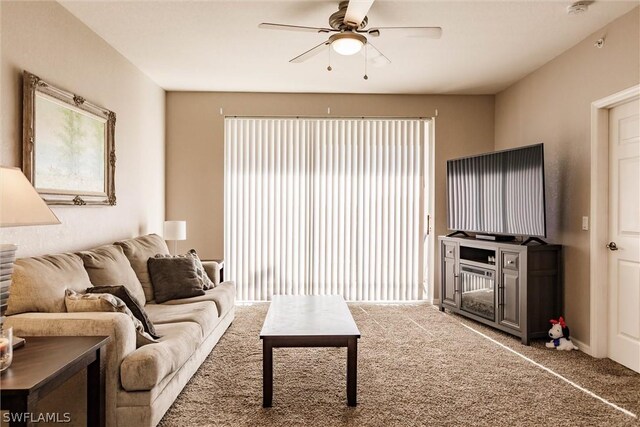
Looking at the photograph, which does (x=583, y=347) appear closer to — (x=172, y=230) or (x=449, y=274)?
(x=449, y=274)

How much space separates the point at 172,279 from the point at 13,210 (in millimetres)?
2091

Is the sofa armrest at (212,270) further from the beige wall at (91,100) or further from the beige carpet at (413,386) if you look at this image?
the beige wall at (91,100)

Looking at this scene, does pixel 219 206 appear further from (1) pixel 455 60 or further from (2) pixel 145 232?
(1) pixel 455 60

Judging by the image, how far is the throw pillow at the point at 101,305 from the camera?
2.35 m

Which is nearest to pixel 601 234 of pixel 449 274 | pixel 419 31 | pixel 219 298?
pixel 449 274

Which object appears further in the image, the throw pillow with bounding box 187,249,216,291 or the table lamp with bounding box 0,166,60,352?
the throw pillow with bounding box 187,249,216,291

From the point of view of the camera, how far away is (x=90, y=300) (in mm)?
2367

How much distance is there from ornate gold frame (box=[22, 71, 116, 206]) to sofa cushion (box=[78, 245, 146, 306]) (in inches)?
17.5

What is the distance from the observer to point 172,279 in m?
3.76

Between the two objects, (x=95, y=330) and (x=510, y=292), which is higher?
(x=95, y=330)

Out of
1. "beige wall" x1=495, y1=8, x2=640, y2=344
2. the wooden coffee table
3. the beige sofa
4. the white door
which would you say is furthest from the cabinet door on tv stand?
the beige sofa

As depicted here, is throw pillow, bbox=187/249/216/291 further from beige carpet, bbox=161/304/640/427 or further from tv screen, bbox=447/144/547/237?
tv screen, bbox=447/144/547/237

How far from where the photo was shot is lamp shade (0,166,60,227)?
175 cm

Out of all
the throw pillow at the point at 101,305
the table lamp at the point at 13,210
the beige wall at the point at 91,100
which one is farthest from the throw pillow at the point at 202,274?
the table lamp at the point at 13,210
